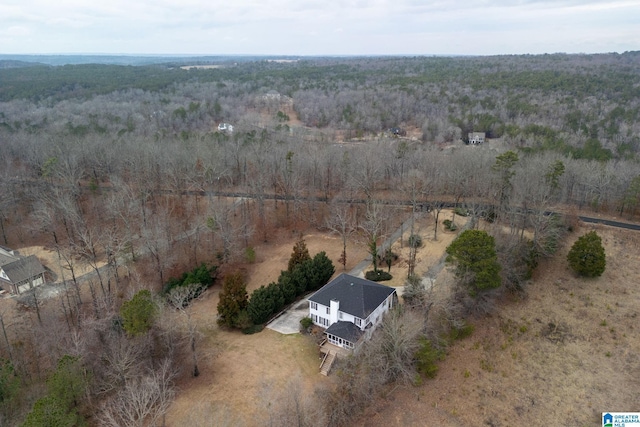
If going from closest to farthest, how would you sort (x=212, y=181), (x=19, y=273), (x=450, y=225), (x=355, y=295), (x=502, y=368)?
(x=502, y=368) → (x=355, y=295) → (x=19, y=273) → (x=450, y=225) → (x=212, y=181)

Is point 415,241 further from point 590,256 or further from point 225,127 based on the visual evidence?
point 225,127

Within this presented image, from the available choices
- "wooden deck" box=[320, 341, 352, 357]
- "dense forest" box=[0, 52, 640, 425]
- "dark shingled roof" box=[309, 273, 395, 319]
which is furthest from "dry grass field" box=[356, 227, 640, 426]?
"dark shingled roof" box=[309, 273, 395, 319]

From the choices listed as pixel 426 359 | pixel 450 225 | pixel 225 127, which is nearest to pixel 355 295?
pixel 426 359

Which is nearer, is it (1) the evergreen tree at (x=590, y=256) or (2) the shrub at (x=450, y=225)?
(1) the evergreen tree at (x=590, y=256)

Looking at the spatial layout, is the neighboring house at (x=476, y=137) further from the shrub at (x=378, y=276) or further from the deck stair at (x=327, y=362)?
the deck stair at (x=327, y=362)

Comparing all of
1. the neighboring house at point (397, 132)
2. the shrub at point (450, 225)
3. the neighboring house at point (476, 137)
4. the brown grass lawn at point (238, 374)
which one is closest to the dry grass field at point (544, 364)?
the brown grass lawn at point (238, 374)

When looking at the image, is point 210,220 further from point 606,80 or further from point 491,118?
point 606,80

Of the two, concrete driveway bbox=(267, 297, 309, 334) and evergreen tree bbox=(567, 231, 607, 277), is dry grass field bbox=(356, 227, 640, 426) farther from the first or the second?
concrete driveway bbox=(267, 297, 309, 334)
